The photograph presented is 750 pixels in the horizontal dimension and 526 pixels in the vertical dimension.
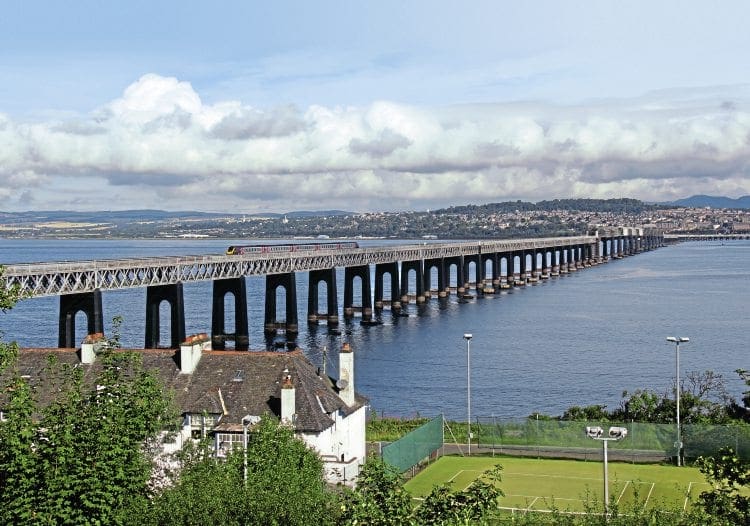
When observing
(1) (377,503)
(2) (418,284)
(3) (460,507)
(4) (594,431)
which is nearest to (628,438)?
(4) (594,431)

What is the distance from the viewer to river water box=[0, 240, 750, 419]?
7450 cm

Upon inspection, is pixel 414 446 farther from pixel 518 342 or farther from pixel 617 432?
pixel 518 342

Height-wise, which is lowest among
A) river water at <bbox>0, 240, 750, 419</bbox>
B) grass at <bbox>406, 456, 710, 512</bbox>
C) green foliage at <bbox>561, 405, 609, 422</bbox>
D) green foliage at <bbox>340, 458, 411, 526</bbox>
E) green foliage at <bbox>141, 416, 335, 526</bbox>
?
river water at <bbox>0, 240, 750, 419</bbox>

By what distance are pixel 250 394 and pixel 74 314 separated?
133 ft

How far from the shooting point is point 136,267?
85.7 meters

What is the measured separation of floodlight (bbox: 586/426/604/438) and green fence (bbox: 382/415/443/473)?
24.6 ft

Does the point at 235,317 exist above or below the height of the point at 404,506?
below

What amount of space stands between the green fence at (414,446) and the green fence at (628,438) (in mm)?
2991

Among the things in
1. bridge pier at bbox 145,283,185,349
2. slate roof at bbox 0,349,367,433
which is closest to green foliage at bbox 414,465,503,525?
slate roof at bbox 0,349,367,433

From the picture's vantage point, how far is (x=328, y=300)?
125 m

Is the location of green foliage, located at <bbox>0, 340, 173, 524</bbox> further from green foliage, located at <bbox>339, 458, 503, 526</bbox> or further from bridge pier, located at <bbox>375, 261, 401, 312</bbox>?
bridge pier, located at <bbox>375, 261, 401, 312</bbox>

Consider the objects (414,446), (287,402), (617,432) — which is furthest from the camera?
(414,446)

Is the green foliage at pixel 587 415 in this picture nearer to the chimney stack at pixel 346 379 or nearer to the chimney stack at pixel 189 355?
the chimney stack at pixel 346 379

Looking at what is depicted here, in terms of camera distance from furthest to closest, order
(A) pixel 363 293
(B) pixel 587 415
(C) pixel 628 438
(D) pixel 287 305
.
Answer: (A) pixel 363 293 → (D) pixel 287 305 → (B) pixel 587 415 → (C) pixel 628 438
